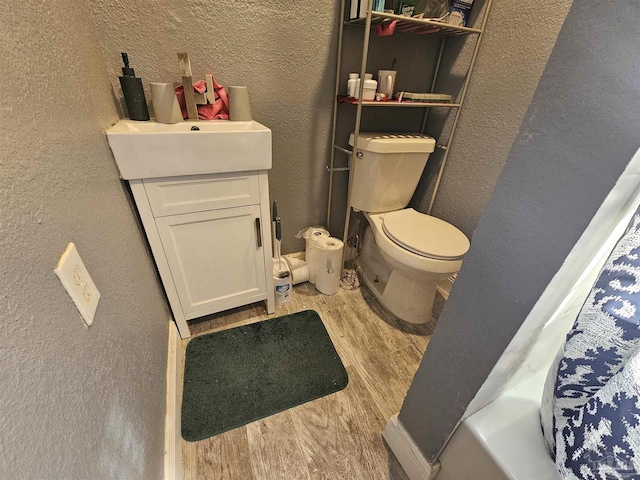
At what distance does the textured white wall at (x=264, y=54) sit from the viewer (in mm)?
988

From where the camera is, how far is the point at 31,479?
0.94ft

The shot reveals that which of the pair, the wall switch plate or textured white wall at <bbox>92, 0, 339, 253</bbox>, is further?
textured white wall at <bbox>92, 0, 339, 253</bbox>

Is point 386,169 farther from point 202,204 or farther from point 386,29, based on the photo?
point 202,204

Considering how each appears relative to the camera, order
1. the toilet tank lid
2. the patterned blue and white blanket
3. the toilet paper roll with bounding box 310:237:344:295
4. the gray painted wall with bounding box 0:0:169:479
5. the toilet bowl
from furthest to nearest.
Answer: the toilet paper roll with bounding box 310:237:344:295
the toilet tank lid
the toilet bowl
the patterned blue and white blanket
the gray painted wall with bounding box 0:0:169:479

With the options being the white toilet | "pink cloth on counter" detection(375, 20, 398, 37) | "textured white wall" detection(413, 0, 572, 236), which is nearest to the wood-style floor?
the white toilet

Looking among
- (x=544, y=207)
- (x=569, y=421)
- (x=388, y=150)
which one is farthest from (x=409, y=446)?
(x=388, y=150)

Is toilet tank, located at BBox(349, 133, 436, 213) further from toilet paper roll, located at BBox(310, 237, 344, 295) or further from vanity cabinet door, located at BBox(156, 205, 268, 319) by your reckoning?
vanity cabinet door, located at BBox(156, 205, 268, 319)

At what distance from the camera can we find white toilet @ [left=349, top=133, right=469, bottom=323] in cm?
116

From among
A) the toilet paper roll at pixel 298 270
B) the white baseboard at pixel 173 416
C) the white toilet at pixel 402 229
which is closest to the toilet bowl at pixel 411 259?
the white toilet at pixel 402 229

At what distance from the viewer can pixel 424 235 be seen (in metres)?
1.25

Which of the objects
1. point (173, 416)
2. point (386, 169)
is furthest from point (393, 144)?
point (173, 416)

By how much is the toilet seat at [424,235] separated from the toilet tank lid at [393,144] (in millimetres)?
318

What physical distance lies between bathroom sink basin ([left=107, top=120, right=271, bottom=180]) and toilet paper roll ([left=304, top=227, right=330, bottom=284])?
0.59 m

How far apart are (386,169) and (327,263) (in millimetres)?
568
